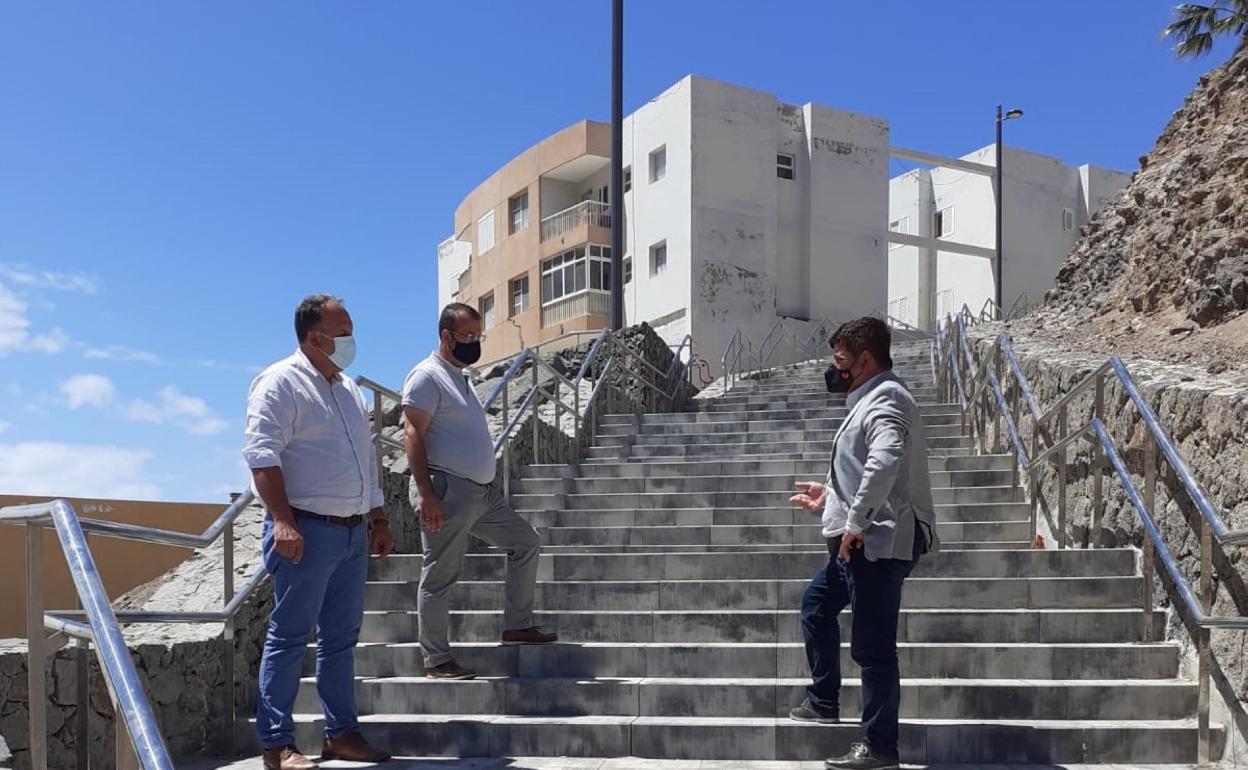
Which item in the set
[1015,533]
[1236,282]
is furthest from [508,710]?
[1236,282]

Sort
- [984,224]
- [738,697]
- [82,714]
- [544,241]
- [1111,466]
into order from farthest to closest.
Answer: [984,224]
[544,241]
[1111,466]
[738,697]
[82,714]

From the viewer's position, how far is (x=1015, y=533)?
6.51m

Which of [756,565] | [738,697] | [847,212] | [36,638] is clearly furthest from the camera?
[847,212]

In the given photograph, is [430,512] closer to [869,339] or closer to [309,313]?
[309,313]

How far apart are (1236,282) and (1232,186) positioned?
156cm

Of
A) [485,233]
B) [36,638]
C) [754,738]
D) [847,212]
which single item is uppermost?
[485,233]

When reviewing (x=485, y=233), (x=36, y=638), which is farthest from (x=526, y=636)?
(x=485, y=233)

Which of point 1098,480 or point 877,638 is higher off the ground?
point 1098,480

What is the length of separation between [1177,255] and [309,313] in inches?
360

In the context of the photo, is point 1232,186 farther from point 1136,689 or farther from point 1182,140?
point 1136,689

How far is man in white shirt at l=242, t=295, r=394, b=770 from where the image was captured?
3896 mm

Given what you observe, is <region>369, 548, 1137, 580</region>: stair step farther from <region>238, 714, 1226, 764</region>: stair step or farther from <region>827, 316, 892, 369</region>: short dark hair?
→ <region>827, 316, 892, 369</region>: short dark hair

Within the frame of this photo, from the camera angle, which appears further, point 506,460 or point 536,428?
point 536,428

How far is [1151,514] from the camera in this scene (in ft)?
16.1
